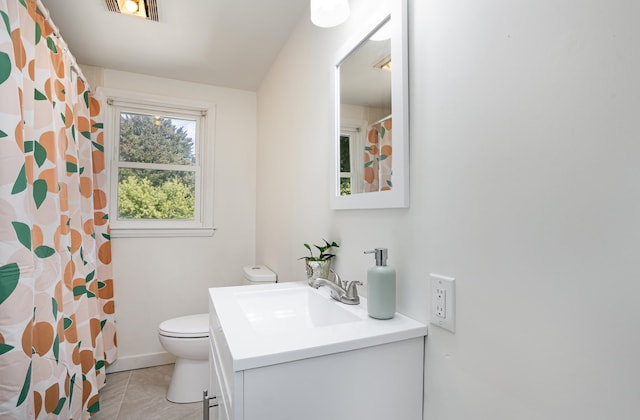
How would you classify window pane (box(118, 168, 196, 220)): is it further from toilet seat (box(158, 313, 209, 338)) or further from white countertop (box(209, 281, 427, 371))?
white countertop (box(209, 281, 427, 371))

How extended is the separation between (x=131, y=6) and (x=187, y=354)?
2003 millimetres

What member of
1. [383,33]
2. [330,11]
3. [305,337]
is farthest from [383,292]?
[330,11]

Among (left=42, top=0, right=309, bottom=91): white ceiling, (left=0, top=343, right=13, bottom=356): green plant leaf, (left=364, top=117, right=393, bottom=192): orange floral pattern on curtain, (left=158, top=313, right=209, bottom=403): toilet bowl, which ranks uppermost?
(left=42, top=0, right=309, bottom=91): white ceiling

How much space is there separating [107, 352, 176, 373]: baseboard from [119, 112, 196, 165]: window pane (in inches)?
60.7

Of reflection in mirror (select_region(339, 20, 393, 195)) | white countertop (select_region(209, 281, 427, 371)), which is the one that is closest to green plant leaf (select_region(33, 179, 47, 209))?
white countertop (select_region(209, 281, 427, 371))

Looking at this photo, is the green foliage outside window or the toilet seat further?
the green foliage outside window

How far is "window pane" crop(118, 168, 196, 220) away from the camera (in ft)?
8.41

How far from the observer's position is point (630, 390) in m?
0.48

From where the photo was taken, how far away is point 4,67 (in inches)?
→ 42.9

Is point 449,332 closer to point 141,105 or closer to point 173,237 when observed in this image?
point 173,237

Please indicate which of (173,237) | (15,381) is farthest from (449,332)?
(173,237)

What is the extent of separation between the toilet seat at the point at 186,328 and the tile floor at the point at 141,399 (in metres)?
0.44

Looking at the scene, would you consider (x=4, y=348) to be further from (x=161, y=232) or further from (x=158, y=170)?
(x=158, y=170)

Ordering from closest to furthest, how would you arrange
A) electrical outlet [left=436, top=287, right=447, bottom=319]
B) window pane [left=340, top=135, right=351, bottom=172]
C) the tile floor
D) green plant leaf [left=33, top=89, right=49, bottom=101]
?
electrical outlet [left=436, top=287, right=447, bottom=319]
window pane [left=340, top=135, right=351, bottom=172]
green plant leaf [left=33, top=89, right=49, bottom=101]
the tile floor
